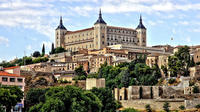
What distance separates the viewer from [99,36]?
520 feet

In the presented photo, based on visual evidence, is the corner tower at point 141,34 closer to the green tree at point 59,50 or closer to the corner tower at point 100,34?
the corner tower at point 100,34

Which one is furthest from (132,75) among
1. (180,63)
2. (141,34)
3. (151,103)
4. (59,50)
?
(141,34)

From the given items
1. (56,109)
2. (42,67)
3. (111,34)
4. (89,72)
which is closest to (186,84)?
(56,109)

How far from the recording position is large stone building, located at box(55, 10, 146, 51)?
523 ft

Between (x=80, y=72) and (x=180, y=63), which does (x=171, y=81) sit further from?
(x=80, y=72)

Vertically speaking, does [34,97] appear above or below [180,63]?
below

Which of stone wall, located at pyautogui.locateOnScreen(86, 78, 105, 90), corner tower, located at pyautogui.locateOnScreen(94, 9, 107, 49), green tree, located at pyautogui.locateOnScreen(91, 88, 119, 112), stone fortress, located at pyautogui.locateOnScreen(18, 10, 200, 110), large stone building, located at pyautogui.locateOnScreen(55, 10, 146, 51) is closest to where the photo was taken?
green tree, located at pyautogui.locateOnScreen(91, 88, 119, 112)

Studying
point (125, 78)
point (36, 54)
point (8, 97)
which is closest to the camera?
point (8, 97)

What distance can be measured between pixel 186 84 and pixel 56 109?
120ft

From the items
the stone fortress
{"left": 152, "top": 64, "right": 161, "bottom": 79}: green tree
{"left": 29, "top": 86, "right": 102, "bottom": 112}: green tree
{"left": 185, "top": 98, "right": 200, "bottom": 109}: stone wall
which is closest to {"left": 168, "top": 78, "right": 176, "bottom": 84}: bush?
the stone fortress

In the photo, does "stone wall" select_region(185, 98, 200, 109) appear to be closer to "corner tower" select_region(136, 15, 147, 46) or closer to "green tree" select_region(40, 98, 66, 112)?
"green tree" select_region(40, 98, 66, 112)

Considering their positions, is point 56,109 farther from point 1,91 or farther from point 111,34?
point 111,34

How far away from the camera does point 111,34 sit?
16350 cm

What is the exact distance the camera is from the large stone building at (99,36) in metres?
159
